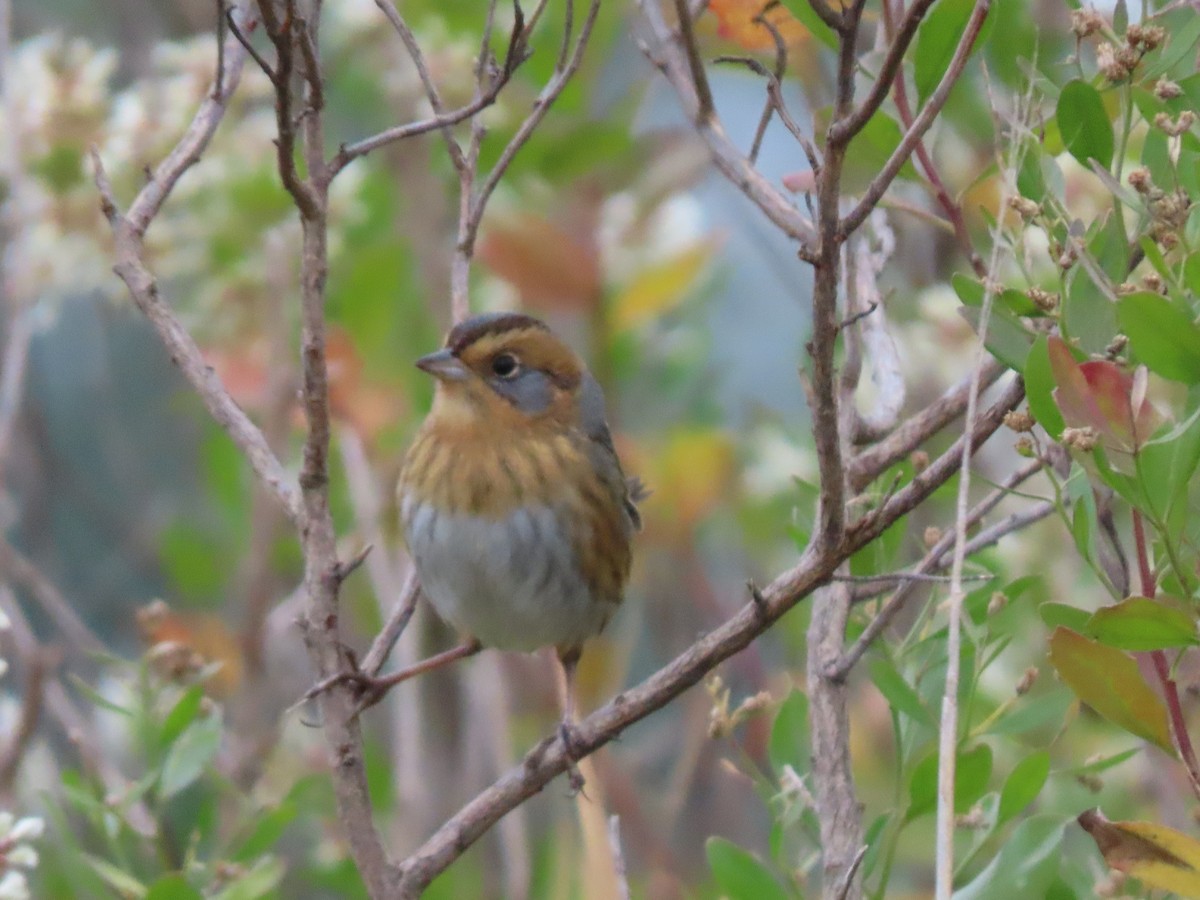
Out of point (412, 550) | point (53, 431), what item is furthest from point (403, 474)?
point (53, 431)

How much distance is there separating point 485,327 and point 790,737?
1110 millimetres

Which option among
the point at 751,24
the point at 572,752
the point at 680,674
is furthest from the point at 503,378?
the point at 680,674

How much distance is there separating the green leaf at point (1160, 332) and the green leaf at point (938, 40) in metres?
0.52

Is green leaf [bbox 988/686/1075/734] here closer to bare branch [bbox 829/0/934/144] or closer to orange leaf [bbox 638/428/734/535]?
bare branch [bbox 829/0/934/144]

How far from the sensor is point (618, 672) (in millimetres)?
4164

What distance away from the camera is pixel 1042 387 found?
1500 mm

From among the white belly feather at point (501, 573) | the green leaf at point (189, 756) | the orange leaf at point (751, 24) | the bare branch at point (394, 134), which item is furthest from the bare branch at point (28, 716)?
the orange leaf at point (751, 24)

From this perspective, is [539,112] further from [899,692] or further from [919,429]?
[899,692]

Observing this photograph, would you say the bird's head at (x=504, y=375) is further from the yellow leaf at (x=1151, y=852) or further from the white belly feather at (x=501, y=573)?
the yellow leaf at (x=1151, y=852)

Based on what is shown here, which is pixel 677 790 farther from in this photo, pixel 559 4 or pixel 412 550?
pixel 559 4

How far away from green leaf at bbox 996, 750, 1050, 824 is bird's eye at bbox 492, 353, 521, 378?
4.90 ft

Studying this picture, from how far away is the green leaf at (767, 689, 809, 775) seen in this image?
2248 millimetres

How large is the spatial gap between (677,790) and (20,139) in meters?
1.98

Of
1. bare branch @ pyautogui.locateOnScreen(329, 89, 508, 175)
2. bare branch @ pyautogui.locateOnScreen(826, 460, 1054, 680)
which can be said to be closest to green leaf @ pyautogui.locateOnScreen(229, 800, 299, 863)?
bare branch @ pyautogui.locateOnScreen(826, 460, 1054, 680)
